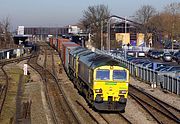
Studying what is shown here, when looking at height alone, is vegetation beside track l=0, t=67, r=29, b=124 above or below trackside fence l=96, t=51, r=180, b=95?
below

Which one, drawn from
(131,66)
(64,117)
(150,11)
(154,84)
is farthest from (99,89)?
(150,11)

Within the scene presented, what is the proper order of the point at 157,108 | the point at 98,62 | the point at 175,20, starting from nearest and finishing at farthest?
1. the point at 98,62
2. the point at 157,108
3. the point at 175,20

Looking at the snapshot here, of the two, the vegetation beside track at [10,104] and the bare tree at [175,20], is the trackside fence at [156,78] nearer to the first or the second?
the vegetation beside track at [10,104]

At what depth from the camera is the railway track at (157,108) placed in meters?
19.5

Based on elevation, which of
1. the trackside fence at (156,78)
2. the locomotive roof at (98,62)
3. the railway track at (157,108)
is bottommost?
the railway track at (157,108)

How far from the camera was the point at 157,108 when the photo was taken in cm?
2264

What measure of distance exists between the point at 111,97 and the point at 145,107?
10.2 feet

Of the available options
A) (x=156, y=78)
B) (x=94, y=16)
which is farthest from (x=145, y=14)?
(x=156, y=78)

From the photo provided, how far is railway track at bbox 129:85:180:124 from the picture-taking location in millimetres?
19469

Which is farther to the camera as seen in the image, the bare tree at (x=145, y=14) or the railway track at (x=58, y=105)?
the bare tree at (x=145, y=14)

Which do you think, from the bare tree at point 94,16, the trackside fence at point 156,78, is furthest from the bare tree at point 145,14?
the trackside fence at point 156,78

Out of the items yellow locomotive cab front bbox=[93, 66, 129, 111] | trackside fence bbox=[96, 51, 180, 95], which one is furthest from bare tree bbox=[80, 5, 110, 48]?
yellow locomotive cab front bbox=[93, 66, 129, 111]

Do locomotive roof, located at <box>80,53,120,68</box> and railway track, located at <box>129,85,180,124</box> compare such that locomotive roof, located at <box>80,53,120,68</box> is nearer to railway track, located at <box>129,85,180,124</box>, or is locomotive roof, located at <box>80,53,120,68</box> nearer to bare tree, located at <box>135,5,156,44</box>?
railway track, located at <box>129,85,180,124</box>

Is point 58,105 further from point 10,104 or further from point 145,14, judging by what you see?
point 145,14
